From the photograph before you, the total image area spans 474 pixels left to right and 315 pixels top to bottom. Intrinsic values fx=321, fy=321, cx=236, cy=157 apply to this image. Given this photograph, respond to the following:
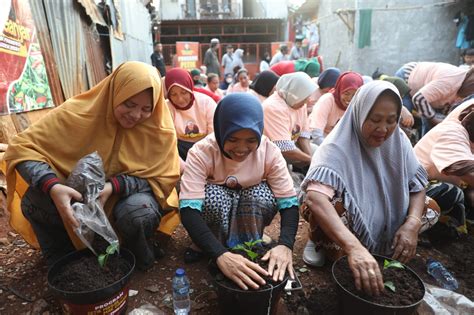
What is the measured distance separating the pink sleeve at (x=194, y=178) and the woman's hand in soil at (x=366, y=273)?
87 centimetres

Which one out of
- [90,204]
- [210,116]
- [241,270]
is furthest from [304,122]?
[90,204]

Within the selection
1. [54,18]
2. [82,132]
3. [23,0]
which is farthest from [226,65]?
[82,132]

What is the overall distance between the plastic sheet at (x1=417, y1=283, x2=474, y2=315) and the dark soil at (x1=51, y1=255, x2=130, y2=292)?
59.0 inches

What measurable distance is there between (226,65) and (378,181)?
36.0 feet

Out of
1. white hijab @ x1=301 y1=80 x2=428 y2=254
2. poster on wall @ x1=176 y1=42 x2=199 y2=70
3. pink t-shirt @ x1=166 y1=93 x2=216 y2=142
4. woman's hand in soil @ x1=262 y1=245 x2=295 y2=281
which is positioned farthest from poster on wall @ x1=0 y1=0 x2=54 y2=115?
poster on wall @ x1=176 y1=42 x2=199 y2=70

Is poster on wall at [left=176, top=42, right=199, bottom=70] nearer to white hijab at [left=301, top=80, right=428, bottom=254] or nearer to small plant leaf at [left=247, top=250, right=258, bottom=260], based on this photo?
white hijab at [left=301, top=80, right=428, bottom=254]

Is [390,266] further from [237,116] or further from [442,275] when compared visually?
[237,116]

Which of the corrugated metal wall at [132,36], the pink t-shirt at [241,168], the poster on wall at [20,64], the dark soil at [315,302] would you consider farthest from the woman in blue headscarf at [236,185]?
the corrugated metal wall at [132,36]

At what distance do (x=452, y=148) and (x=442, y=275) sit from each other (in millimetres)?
831

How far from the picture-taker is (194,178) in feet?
6.12

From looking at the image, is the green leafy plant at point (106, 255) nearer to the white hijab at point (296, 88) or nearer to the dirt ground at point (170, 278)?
the dirt ground at point (170, 278)

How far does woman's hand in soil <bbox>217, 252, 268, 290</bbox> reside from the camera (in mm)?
1441

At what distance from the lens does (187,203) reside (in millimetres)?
1788

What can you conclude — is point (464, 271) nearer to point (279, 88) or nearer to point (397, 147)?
point (397, 147)
